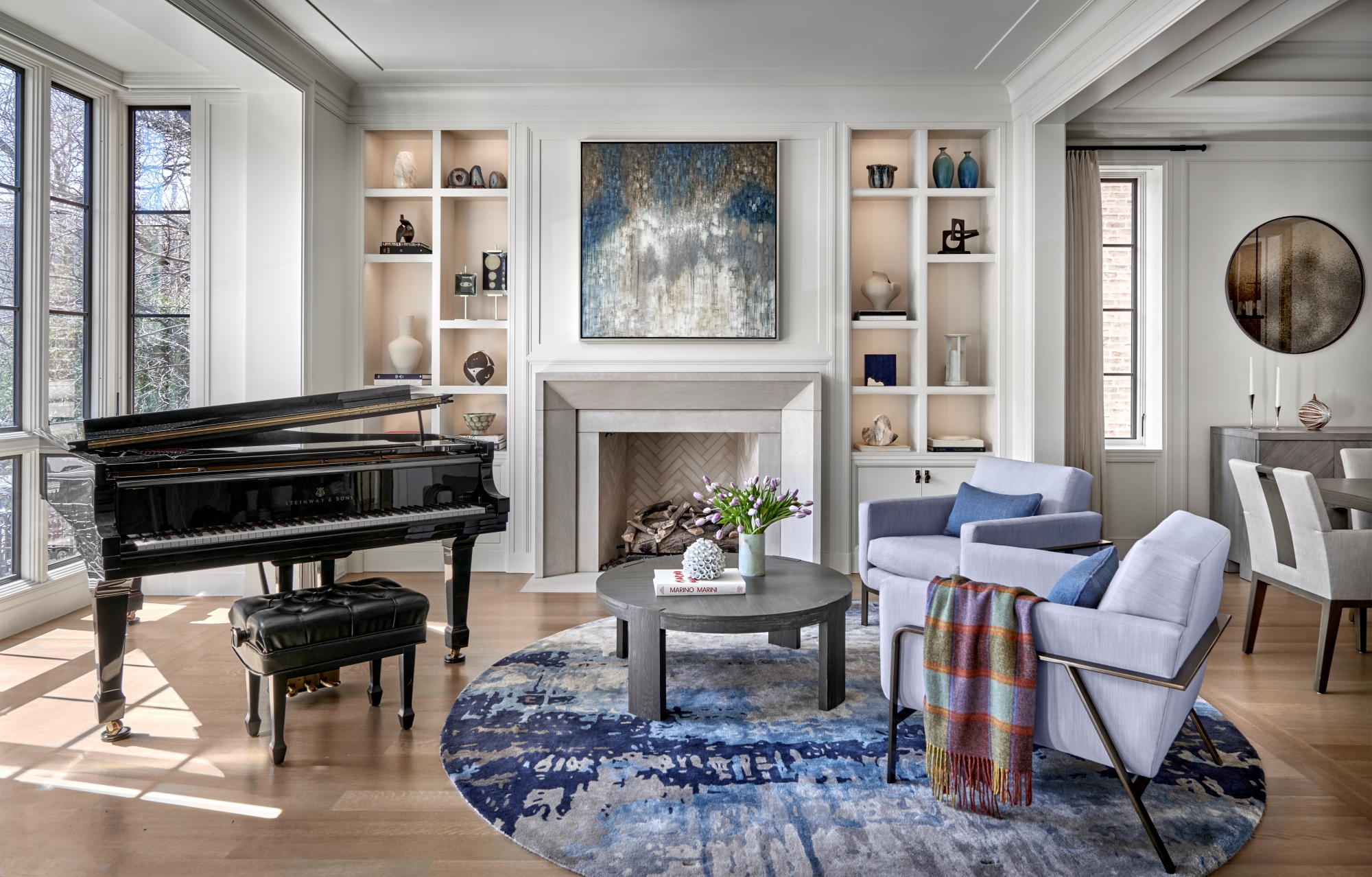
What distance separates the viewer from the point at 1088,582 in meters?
2.17

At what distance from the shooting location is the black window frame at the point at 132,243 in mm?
4492

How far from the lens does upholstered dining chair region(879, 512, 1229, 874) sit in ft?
6.43

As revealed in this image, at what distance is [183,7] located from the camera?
3.49m

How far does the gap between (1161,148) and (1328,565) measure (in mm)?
3298

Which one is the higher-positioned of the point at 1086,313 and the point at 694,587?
the point at 1086,313

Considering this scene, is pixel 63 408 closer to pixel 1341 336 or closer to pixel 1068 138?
pixel 1068 138

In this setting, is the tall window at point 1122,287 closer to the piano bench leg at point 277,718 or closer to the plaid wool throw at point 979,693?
the plaid wool throw at point 979,693

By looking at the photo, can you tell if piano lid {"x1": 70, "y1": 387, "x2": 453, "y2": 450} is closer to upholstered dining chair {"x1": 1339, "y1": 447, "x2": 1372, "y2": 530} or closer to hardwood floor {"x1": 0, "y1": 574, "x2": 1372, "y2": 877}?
hardwood floor {"x1": 0, "y1": 574, "x2": 1372, "y2": 877}

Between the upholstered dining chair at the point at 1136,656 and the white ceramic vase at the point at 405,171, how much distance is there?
459 centimetres

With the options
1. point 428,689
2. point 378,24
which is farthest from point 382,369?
point 428,689

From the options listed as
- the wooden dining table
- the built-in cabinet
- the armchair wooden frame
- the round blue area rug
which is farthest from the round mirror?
the built-in cabinet

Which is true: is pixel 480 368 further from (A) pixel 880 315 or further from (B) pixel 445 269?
(A) pixel 880 315

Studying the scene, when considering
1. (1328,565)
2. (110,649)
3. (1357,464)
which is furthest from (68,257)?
(1357,464)

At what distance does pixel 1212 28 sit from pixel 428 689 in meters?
4.69
